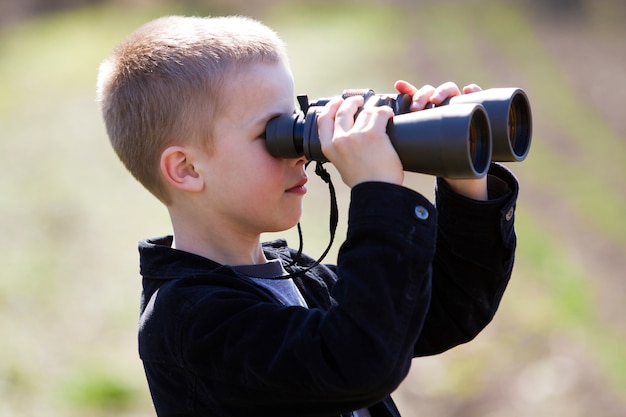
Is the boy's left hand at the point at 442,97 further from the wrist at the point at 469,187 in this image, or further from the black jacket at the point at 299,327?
the black jacket at the point at 299,327

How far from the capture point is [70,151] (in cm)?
958

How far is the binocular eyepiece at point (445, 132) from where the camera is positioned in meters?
1.81

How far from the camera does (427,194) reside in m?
7.98

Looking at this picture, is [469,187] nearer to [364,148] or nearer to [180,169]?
A: [364,148]

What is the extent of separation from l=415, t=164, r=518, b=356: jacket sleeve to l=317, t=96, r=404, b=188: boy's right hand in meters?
0.35

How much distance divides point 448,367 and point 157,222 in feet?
9.67

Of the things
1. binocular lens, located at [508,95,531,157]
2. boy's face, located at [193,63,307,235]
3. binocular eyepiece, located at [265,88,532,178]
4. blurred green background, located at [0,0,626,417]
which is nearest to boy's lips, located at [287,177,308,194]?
boy's face, located at [193,63,307,235]

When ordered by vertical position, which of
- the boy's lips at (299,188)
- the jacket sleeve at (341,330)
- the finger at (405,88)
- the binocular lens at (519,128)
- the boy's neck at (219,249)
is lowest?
the jacket sleeve at (341,330)

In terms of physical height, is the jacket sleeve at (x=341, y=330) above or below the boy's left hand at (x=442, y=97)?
below

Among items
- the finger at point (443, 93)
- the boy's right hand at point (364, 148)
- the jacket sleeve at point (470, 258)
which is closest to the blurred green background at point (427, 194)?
the jacket sleeve at point (470, 258)

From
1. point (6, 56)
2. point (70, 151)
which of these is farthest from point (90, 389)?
point (6, 56)

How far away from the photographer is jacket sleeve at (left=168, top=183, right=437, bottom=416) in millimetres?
1782

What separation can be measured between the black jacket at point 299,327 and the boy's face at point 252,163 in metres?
0.15

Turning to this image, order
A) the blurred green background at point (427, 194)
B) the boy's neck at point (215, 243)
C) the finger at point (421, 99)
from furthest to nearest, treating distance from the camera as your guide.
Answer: the blurred green background at point (427, 194) → the boy's neck at point (215, 243) → the finger at point (421, 99)
